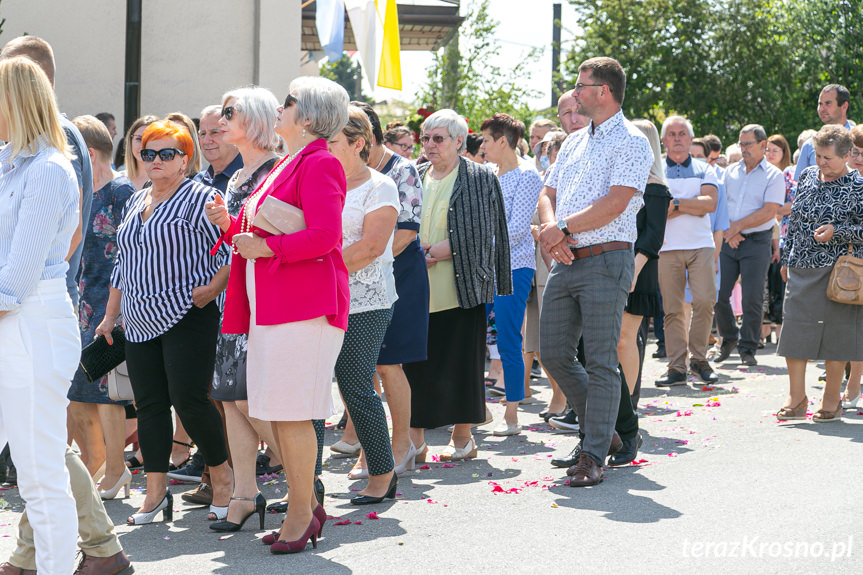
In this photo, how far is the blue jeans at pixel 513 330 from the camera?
7906 millimetres

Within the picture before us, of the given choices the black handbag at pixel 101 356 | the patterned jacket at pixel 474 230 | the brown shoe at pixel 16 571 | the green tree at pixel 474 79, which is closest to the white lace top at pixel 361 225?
the patterned jacket at pixel 474 230

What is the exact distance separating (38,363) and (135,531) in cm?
166

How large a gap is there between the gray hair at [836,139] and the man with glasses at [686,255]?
2225mm

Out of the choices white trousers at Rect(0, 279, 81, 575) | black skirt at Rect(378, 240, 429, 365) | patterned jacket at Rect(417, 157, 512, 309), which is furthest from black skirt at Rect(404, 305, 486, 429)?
white trousers at Rect(0, 279, 81, 575)

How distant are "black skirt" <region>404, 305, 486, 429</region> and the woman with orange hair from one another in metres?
1.76

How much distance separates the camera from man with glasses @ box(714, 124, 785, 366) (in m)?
11.5

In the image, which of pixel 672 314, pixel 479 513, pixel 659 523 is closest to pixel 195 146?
pixel 479 513

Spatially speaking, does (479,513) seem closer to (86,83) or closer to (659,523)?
(659,523)

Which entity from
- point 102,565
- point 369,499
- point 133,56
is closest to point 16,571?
point 102,565

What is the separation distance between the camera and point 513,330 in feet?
26.3

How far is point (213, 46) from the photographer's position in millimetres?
14609

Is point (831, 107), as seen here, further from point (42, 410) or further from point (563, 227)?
point (42, 410)

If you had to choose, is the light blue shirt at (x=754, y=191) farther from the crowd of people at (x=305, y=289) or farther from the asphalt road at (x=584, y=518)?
the asphalt road at (x=584, y=518)

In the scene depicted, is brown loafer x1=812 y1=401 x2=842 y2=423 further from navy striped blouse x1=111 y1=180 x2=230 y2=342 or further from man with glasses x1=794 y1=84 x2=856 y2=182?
navy striped blouse x1=111 y1=180 x2=230 y2=342
